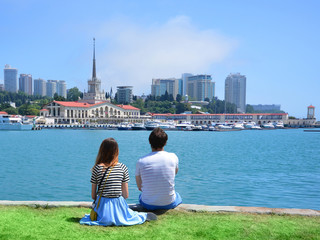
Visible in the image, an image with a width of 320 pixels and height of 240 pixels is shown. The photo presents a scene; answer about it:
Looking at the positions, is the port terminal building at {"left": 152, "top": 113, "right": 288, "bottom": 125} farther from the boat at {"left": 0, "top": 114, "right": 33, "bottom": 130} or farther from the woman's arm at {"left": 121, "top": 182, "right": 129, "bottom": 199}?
the woman's arm at {"left": 121, "top": 182, "right": 129, "bottom": 199}

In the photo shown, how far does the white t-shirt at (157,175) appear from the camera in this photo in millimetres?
5371

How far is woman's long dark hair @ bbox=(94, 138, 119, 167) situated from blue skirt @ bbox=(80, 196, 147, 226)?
1.74ft

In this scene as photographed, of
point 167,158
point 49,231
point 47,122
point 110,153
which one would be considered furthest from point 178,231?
point 47,122

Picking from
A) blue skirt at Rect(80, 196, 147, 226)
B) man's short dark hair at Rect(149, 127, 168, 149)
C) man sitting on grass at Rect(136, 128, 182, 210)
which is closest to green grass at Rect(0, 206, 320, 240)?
blue skirt at Rect(80, 196, 147, 226)

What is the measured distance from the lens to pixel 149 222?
5.20m

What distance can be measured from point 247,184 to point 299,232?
33.3ft

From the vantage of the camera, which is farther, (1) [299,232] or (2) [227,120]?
(2) [227,120]

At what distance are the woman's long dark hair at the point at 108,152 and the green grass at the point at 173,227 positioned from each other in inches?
36.3

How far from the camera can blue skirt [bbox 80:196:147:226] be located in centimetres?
502

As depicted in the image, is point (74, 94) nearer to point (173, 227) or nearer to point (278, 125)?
point (278, 125)

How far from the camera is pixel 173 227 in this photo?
500 centimetres

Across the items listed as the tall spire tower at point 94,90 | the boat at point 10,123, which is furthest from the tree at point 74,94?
the boat at point 10,123

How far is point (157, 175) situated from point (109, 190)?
2.60ft

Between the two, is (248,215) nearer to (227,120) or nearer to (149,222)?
(149,222)
